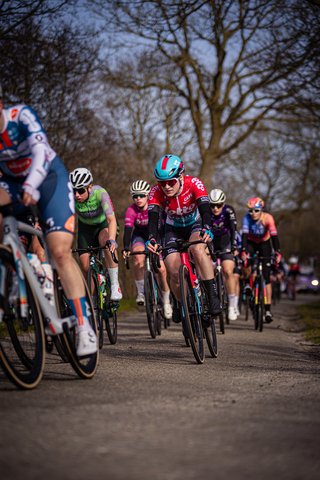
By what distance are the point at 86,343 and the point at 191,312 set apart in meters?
1.90

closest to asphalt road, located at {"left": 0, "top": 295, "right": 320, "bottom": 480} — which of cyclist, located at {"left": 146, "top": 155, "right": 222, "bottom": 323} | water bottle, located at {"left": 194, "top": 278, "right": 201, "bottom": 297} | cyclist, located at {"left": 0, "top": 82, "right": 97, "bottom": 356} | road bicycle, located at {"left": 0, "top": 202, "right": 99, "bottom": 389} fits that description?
road bicycle, located at {"left": 0, "top": 202, "right": 99, "bottom": 389}

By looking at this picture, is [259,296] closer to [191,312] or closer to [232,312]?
[232,312]

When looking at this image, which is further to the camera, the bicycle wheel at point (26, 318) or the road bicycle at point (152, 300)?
the road bicycle at point (152, 300)

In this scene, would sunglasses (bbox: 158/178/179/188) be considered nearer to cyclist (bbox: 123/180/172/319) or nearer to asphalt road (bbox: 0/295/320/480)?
asphalt road (bbox: 0/295/320/480)

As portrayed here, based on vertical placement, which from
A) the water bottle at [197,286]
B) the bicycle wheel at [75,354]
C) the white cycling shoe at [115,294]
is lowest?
the bicycle wheel at [75,354]

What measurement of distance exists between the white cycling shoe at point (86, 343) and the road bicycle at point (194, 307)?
152 cm

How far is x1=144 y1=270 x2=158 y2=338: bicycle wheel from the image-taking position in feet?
28.1

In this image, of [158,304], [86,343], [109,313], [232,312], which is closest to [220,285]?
[232,312]

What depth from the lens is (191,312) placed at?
19.4 feet

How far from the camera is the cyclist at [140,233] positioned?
9.44 meters

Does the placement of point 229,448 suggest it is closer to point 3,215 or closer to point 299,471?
point 299,471

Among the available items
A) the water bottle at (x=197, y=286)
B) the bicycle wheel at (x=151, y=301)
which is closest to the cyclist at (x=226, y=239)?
the bicycle wheel at (x=151, y=301)

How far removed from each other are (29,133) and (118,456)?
2.56m

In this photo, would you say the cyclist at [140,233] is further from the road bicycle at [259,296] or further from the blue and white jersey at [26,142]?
the blue and white jersey at [26,142]
